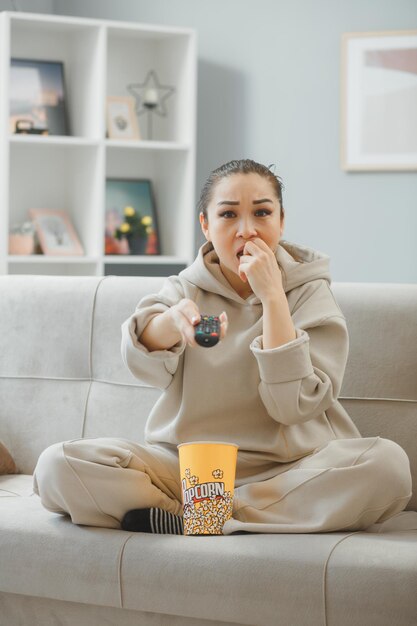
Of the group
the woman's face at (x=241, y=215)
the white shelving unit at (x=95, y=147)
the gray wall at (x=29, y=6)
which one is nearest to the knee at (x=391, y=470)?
the woman's face at (x=241, y=215)

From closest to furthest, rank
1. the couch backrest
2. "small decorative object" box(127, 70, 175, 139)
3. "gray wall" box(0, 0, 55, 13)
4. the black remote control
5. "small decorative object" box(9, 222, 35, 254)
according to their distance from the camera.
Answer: the black remote control
the couch backrest
"small decorative object" box(9, 222, 35, 254)
"gray wall" box(0, 0, 55, 13)
"small decorative object" box(127, 70, 175, 139)

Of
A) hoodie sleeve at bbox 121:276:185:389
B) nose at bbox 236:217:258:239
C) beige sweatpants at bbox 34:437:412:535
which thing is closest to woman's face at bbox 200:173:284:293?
nose at bbox 236:217:258:239

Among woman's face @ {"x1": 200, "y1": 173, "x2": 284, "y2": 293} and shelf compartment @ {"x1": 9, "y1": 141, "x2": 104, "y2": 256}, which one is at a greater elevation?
shelf compartment @ {"x1": 9, "y1": 141, "x2": 104, "y2": 256}

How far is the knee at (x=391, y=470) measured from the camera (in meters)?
1.67

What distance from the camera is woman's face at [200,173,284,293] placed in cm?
189

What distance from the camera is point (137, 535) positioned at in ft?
5.49

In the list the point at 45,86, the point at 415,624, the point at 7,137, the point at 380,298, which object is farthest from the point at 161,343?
the point at 45,86

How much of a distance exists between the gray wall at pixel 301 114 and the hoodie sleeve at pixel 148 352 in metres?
2.31

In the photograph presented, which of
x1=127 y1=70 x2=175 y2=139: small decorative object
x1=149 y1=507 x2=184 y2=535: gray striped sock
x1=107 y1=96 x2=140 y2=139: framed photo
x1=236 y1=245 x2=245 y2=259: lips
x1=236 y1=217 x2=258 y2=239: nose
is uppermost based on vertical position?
x1=127 y1=70 x2=175 y2=139: small decorative object

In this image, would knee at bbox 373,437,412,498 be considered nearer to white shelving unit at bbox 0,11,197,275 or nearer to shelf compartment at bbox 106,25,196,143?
white shelving unit at bbox 0,11,197,275

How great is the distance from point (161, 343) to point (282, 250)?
0.35 meters

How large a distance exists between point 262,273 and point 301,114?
2531 millimetres

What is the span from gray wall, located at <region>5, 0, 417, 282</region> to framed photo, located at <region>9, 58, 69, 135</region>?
22.0 inches

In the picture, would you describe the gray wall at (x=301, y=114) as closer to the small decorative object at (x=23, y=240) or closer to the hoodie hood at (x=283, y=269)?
the small decorative object at (x=23, y=240)
